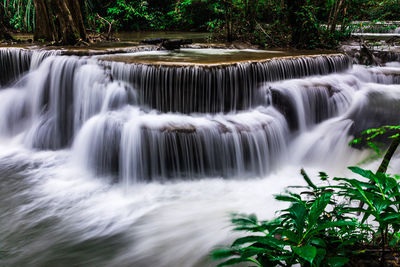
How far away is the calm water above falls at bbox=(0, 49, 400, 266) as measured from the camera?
374 centimetres

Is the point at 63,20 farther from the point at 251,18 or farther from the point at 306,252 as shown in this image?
the point at 306,252

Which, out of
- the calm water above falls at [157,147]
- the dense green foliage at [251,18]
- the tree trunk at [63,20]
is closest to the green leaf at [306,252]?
the calm water above falls at [157,147]

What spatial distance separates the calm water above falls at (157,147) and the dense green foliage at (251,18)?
2338 millimetres

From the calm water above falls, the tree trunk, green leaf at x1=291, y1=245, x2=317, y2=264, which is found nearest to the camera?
green leaf at x1=291, y1=245, x2=317, y2=264

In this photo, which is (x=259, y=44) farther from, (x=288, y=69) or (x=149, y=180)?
(x=149, y=180)

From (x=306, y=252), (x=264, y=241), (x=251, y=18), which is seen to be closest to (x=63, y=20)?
(x=251, y=18)

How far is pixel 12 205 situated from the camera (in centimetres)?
438

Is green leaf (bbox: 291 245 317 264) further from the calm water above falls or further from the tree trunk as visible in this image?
the tree trunk

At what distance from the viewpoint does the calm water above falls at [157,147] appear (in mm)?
3738

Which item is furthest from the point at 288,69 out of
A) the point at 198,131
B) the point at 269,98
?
the point at 198,131

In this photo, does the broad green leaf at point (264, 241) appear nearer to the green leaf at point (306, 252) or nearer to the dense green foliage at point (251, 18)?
the green leaf at point (306, 252)

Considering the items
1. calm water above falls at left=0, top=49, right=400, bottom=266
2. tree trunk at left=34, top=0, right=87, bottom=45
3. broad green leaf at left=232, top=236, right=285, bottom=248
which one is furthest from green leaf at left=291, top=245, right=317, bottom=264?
tree trunk at left=34, top=0, right=87, bottom=45

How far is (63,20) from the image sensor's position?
27.6ft

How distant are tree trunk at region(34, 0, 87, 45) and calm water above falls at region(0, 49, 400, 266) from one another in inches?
62.0
